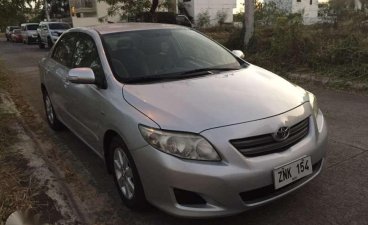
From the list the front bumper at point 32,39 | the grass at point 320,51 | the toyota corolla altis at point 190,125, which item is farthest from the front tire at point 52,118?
the front bumper at point 32,39

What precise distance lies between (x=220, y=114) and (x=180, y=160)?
18.5 inches

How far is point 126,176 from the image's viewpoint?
3.51m

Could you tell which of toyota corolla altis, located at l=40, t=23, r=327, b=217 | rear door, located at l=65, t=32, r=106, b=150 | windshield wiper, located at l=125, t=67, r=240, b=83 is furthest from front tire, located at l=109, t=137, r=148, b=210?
windshield wiper, located at l=125, t=67, r=240, b=83

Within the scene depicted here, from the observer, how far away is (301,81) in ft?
27.3

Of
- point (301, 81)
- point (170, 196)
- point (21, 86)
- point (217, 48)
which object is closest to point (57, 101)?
point (217, 48)

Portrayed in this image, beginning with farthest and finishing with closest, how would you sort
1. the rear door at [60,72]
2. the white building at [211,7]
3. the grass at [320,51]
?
the white building at [211,7] → the grass at [320,51] → the rear door at [60,72]

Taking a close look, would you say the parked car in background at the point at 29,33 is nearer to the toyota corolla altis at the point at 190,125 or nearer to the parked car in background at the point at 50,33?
the parked car in background at the point at 50,33

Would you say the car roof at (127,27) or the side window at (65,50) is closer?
the car roof at (127,27)

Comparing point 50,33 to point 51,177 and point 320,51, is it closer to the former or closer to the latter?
point 320,51

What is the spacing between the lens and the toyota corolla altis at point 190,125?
293cm

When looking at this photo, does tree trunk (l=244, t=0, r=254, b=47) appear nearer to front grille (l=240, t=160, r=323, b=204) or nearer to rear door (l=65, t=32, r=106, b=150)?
rear door (l=65, t=32, r=106, b=150)

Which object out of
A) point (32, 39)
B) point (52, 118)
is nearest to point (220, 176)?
point (52, 118)

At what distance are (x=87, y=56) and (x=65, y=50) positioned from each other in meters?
1.00

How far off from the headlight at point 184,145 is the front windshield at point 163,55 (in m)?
0.95
